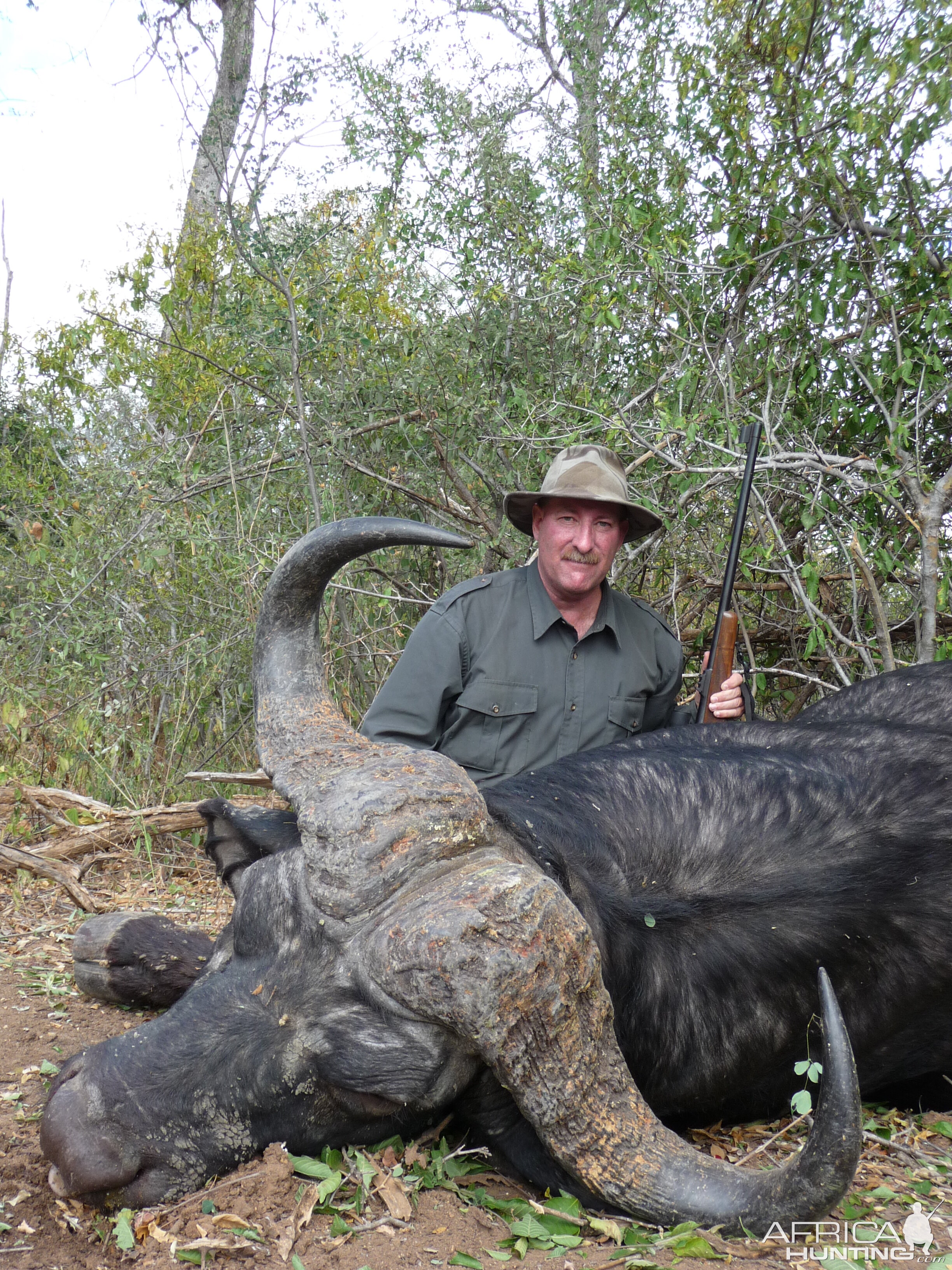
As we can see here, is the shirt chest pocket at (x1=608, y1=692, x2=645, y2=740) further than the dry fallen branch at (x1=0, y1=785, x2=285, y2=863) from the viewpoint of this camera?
No

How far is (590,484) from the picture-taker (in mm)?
4113

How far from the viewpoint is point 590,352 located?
5.89 m

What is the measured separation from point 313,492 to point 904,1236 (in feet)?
13.2

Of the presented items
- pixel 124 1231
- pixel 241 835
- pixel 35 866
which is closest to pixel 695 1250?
pixel 124 1231

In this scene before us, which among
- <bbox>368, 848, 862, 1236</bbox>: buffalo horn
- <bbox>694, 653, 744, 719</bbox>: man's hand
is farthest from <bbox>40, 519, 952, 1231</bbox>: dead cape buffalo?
<bbox>694, 653, 744, 719</bbox>: man's hand

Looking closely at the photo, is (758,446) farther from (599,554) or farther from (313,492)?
(313,492)

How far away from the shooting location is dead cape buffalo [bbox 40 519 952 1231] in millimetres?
1931

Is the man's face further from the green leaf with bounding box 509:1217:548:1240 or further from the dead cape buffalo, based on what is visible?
the green leaf with bounding box 509:1217:548:1240

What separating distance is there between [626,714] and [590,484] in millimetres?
944

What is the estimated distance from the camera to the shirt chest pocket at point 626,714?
4172mm

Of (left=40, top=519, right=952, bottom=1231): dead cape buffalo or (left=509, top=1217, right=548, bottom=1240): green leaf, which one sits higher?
(left=40, top=519, right=952, bottom=1231): dead cape buffalo

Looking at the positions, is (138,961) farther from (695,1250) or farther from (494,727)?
(695,1250)

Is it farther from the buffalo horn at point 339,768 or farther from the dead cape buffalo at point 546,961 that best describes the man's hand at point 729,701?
the buffalo horn at point 339,768

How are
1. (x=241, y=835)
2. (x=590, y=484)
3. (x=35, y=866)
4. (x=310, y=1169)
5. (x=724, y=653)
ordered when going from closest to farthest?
(x=310, y=1169), (x=241, y=835), (x=590, y=484), (x=724, y=653), (x=35, y=866)
